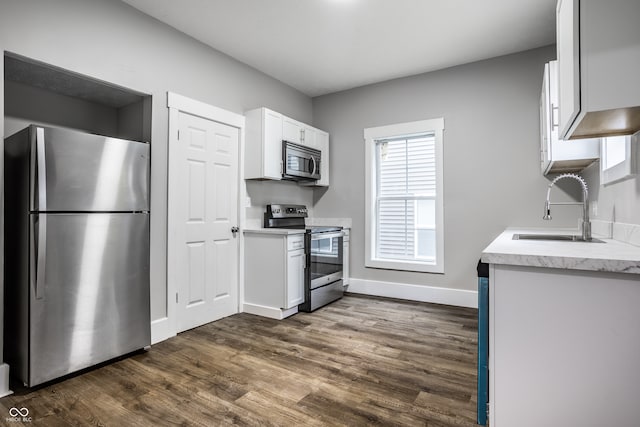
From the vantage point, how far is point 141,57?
9.35 ft

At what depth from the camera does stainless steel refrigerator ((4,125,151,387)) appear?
2.07 m

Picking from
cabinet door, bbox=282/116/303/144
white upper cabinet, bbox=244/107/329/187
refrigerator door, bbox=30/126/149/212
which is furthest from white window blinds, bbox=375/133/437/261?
refrigerator door, bbox=30/126/149/212

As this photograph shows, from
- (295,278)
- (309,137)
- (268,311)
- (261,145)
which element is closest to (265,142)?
(261,145)

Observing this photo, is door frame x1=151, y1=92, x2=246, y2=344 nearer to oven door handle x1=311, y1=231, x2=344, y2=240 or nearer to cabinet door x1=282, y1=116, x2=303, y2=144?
cabinet door x1=282, y1=116, x2=303, y2=144

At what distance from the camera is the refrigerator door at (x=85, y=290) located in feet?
6.79

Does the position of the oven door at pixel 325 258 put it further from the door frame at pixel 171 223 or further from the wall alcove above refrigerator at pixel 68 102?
the wall alcove above refrigerator at pixel 68 102

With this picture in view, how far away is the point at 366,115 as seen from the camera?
459cm

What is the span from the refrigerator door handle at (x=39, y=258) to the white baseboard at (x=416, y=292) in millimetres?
3342

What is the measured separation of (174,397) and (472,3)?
11.5 ft

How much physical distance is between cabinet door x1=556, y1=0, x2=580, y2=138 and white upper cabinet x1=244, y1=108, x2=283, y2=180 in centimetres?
264

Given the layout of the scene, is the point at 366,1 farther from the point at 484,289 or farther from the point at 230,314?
the point at 230,314

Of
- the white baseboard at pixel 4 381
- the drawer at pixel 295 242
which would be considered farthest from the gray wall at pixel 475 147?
the white baseboard at pixel 4 381

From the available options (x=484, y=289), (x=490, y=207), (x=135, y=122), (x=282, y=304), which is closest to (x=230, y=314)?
(x=282, y=304)

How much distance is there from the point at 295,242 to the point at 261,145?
1092 mm
